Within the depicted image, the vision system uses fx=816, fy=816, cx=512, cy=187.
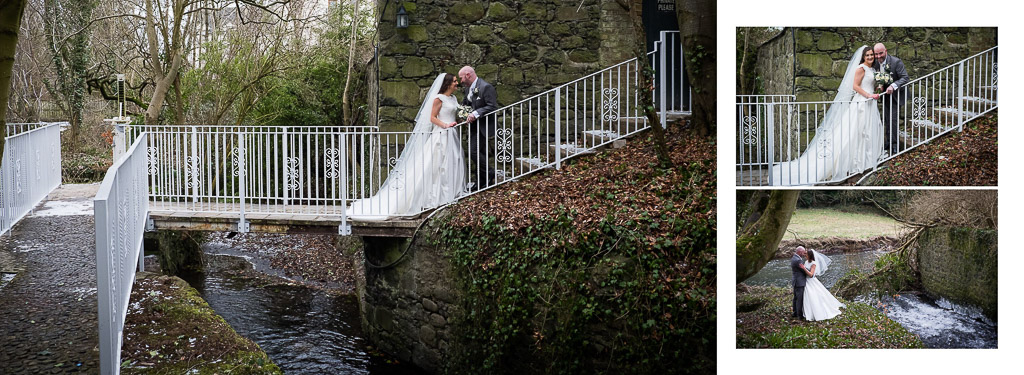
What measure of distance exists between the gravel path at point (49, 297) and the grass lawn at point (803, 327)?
3407mm

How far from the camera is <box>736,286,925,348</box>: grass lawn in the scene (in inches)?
159

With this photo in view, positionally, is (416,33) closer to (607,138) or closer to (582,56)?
(582,56)

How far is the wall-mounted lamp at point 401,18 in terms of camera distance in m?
9.00

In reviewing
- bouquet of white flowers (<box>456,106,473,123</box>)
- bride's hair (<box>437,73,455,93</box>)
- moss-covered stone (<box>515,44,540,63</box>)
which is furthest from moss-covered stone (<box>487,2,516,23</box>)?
bouquet of white flowers (<box>456,106,473,123</box>)

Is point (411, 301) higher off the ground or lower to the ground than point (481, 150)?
lower

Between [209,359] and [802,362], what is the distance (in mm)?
3447

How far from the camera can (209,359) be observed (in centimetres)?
499

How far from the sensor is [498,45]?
9219 mm

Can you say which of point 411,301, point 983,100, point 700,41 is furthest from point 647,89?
point 983,100

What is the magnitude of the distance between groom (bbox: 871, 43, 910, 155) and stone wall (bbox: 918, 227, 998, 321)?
1.57ft

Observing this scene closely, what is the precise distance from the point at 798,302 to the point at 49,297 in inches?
189

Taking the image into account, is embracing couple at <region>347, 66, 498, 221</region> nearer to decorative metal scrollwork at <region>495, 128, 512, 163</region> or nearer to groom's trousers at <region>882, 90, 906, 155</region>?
decorative metal scrollwork at <region>495, 128, 512, 163</region>
